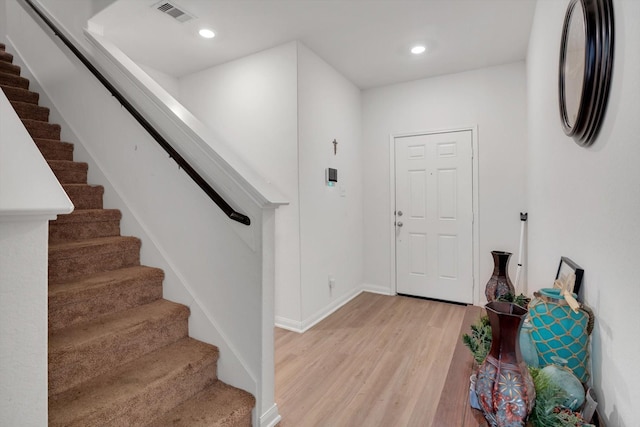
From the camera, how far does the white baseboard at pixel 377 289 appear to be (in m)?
4.12

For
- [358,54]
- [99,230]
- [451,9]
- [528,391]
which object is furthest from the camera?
[358,54]

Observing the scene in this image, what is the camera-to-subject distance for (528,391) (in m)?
0.82

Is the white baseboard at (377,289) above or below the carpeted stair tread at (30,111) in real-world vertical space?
below

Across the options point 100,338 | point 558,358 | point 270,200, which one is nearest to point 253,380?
point 100,338

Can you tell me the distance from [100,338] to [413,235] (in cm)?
335

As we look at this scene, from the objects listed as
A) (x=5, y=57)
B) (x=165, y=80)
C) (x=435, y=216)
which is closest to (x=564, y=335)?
(x=435, y=216)

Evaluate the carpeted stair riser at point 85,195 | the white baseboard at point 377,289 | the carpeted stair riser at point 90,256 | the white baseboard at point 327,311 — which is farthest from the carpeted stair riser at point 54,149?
the white baseboard at point 377,289

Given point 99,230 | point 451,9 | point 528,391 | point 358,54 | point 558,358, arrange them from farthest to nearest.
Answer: point 358,54, point 451,9, point 99,230, point 558,358, point 528,391

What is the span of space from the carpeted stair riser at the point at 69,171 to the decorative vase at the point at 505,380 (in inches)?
107

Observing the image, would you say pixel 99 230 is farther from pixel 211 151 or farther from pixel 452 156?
pixel 452 156

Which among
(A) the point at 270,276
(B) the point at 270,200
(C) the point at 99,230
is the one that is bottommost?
(A) the point at 270,276

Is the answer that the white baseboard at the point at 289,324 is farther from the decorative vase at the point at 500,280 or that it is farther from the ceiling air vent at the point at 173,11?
the ceiling air vent at the point at 173,11

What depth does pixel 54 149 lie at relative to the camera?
2.37 m

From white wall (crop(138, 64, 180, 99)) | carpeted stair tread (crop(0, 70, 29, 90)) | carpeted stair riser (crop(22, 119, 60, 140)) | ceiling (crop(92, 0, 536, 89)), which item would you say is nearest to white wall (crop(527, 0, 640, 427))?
ceiling (crop(92, 0, 536, 89))
